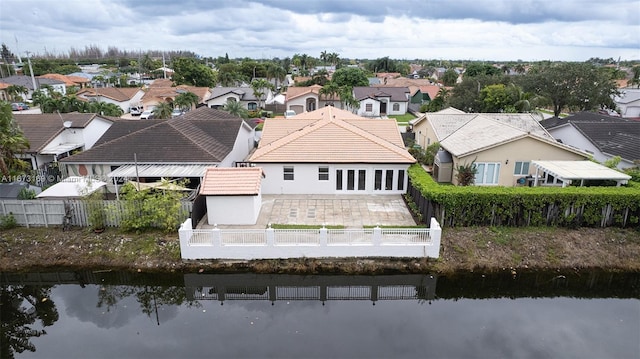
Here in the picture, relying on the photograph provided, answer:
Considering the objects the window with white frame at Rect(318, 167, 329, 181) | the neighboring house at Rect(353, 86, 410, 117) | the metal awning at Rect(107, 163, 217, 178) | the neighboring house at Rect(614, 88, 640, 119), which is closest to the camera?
the metal awning at Rect(107, 163, 217, 178)

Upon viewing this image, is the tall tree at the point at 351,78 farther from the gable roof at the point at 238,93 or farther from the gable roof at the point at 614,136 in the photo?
the gable roof at the point at 614,136

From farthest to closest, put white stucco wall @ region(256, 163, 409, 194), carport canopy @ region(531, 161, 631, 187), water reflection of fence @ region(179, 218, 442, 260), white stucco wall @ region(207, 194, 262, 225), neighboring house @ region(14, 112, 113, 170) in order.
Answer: neighboring house @ region(14, 112, 113, 170)
white stucco wall @ region(256, 163, 409, 194)
carport canopy @ region(531, 161, 631, 187)
white stucco wall @ region(207, 194, 262, 225)
water reflection of fence @ region(179, 218, 442, 260)

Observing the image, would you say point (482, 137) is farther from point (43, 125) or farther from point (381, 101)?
point (381, 101)

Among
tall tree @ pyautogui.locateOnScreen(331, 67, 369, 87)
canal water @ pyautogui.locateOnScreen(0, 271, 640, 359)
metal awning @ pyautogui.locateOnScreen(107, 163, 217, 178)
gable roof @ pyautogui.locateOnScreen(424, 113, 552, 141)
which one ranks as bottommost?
canal water @ pyautogui.locateOnScreen(0, 271, 640, 359)

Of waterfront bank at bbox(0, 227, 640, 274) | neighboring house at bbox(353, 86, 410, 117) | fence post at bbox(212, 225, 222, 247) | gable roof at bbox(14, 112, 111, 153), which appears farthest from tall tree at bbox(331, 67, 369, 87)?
fence post at bbox(212, 225, 222, 247)

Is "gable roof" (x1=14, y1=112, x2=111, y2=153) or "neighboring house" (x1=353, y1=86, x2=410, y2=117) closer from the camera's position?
"gable roof" (x1=14, y1=112, x2=111, y2=153)

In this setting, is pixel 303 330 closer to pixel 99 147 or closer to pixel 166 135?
pixel 166 135

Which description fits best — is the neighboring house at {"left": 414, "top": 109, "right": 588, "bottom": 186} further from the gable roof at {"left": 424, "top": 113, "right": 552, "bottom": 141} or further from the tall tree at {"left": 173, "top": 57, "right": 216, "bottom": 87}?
the tall tree at {"left": 173, "top": 57, "right": 216, "bottom": 87}
